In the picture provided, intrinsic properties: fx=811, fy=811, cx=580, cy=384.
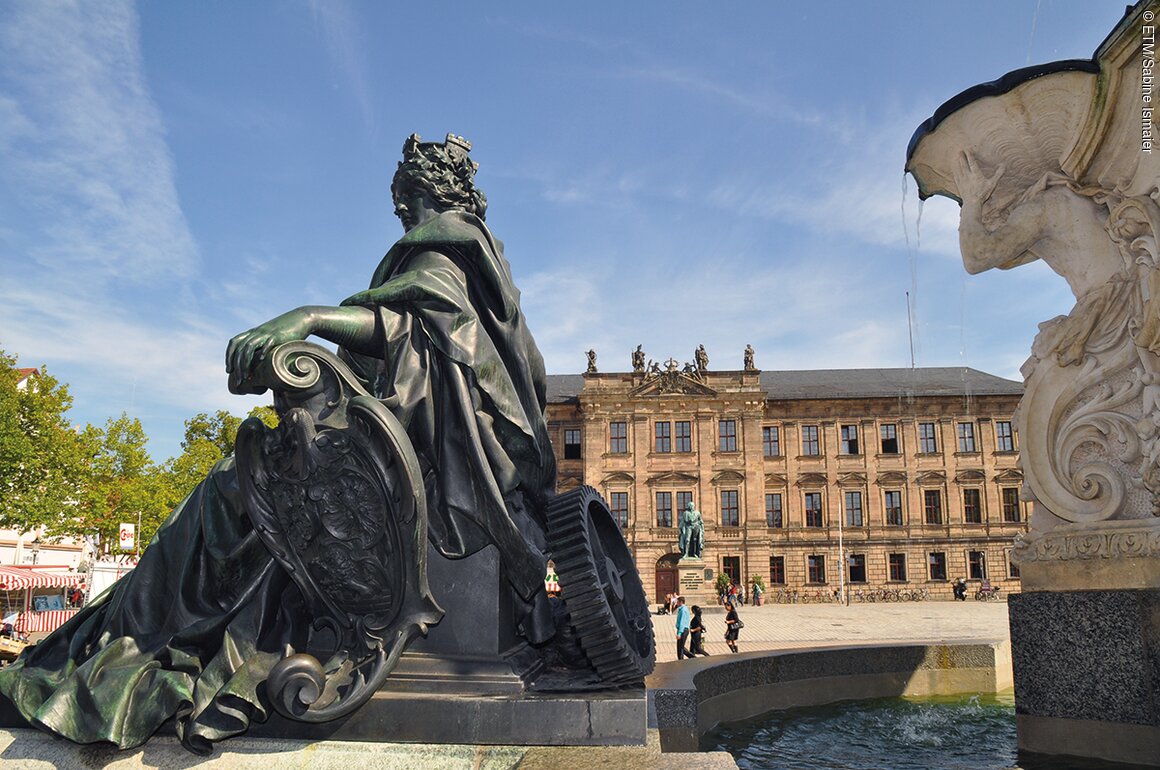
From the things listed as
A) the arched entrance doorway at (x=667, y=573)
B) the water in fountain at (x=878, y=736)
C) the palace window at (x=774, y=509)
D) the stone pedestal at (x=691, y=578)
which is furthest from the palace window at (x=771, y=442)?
the water in fountain at (x=878, y=736)

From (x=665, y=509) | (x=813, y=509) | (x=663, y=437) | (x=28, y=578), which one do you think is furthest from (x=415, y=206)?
(x=813, y=509)

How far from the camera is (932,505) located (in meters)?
47.1

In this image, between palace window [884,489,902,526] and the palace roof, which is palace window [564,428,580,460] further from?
palace window [884,489,902,526]

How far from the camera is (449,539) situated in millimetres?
2590

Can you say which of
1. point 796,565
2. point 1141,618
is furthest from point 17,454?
point 796,565

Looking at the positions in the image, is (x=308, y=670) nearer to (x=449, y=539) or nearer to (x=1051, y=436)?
(x=449, y=539)

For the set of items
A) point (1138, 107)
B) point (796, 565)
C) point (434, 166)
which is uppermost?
point (1138, 107)

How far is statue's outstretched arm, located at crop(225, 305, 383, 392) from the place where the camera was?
7.66ft

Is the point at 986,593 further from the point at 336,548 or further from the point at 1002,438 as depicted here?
the point at 336,548

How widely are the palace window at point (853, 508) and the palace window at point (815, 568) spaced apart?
2723mm

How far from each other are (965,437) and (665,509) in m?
18.0

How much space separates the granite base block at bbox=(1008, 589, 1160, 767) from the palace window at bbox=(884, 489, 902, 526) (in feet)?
151

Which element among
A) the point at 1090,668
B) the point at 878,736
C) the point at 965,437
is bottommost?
the point at 878,736

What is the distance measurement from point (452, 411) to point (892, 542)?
158 ft
